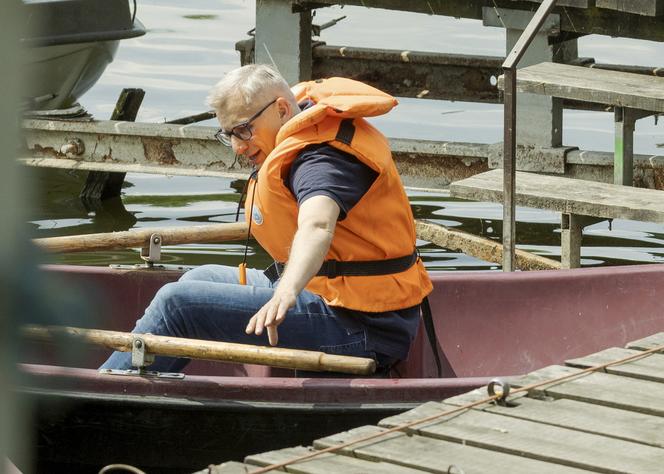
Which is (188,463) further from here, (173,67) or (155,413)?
(173,67)

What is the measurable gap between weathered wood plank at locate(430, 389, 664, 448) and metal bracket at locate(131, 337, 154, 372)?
1111 millimetres

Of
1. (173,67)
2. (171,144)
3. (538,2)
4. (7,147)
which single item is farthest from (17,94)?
(173,67)

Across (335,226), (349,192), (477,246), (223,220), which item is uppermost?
(349,192)

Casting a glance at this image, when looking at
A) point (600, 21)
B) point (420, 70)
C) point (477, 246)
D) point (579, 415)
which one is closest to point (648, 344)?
point (579, 415)

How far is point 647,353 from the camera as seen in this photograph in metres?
3.31

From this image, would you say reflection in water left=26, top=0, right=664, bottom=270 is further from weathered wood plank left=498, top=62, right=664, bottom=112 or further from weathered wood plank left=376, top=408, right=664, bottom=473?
weathered wood plank left=376, top=408, right=664, bottom=473

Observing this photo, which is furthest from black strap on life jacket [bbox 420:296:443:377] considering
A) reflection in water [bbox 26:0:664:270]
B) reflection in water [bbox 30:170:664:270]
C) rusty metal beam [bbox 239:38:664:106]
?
rusty metal beam [bbox 239:38:664:106]

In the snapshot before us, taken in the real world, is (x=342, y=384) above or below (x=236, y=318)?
below

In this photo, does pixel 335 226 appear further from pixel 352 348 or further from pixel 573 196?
pixel 573 196

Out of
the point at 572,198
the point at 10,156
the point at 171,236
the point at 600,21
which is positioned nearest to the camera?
the point at 10,156

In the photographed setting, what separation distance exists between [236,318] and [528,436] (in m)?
1.43

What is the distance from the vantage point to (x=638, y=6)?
596cm

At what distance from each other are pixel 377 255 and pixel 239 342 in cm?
51

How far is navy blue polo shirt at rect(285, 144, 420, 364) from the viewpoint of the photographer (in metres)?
3.44
